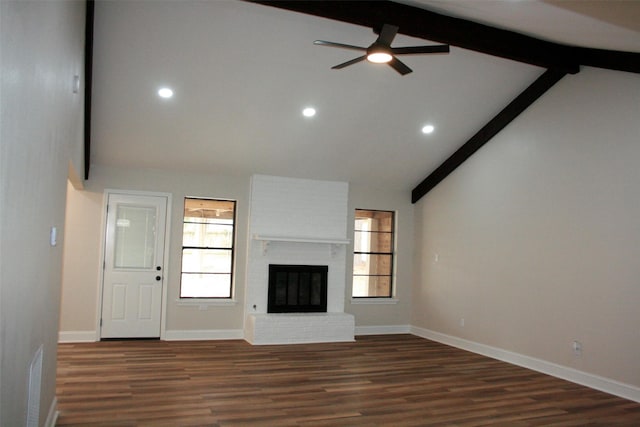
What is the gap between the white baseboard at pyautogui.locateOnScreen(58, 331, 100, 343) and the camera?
7.36 meters

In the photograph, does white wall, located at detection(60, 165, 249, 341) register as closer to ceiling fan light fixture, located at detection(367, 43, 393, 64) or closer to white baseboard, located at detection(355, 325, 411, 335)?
white baseboard, located at detection(355, 325, 411, 335)

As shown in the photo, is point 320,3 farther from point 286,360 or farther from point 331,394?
point 286,360

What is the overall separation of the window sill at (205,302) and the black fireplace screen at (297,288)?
2.00 feet

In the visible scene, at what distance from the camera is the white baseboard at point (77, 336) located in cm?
736

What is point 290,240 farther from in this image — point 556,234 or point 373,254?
point 556,234

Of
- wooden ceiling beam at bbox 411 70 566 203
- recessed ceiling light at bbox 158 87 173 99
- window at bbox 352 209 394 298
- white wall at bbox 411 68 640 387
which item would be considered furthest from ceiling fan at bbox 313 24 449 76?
window at bbox 352 209 394 298

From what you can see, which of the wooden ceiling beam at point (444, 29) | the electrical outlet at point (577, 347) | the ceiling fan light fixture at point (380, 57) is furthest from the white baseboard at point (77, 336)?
the electrical outlet at point (577, 347)

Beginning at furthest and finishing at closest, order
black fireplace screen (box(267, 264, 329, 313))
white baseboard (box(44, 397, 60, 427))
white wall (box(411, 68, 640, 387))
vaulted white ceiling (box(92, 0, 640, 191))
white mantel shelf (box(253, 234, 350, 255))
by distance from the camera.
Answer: black fireplace screen (box(267, 264, 329, 313)), white mantel shelf (box(253, 234, 350, 255)), white wall (box(411, 68, 640, 387)), vaulted white ceiling (box(92, 0, 640, 191)), white baseboard (box(44, 397, 60, 427))

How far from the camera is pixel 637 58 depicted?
206 inches

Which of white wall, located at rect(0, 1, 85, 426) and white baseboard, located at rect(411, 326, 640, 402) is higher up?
white wall, located at rect(0, 1, 85, 426)

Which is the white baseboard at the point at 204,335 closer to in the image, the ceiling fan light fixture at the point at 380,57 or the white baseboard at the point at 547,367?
the white baseboard at the point at 547,367

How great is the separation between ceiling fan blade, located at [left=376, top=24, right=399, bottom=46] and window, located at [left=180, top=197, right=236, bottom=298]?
4652 millimetres

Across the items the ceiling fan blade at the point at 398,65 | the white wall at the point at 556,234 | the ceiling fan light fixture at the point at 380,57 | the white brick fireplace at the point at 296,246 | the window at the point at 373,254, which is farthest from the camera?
the window at the point at 373,254

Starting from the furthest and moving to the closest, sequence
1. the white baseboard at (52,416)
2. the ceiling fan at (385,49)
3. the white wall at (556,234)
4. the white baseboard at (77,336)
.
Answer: the white baseboard at (77,336) < the white wall at (556,234) < the ceiling fan at (385,49) < the white baseboard at (52,416)
